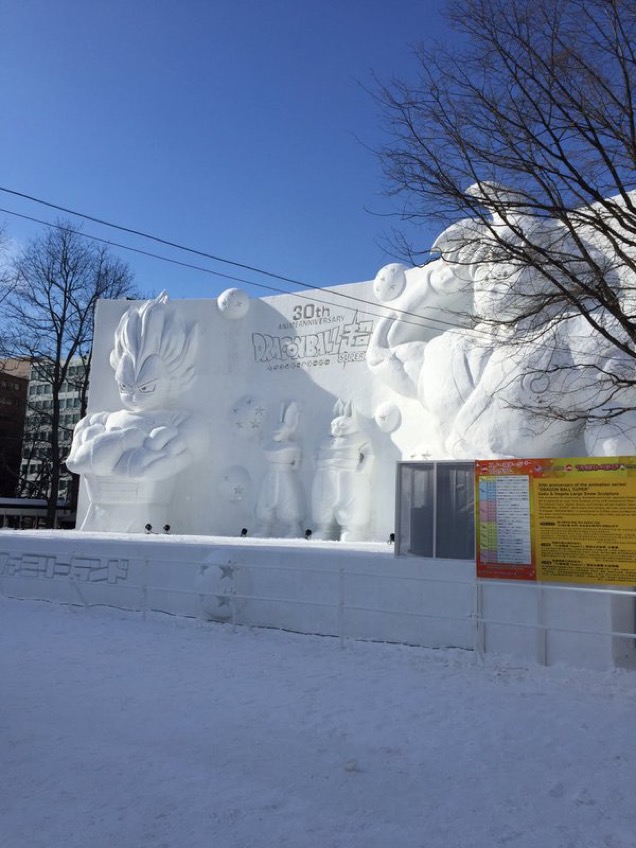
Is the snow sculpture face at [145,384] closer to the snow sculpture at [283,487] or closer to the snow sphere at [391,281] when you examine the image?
the snow sculpture at [283,487]

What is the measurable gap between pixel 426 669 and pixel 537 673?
2.83 feet

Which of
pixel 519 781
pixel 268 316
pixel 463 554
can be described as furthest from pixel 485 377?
pixel 519 781

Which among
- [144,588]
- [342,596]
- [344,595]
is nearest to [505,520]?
[342,596]

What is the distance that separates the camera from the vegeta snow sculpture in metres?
13.3

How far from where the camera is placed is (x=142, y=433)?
1355 centimetres

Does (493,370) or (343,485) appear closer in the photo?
(493,370)

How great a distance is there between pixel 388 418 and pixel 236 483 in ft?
10.4

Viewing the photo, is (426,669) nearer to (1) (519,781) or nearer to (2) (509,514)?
(2) (509,514)

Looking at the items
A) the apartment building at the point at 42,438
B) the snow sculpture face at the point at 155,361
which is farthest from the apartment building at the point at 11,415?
the snow sculpture face at the point at 155,361

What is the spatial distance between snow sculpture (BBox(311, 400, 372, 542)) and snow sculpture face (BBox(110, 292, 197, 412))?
3678 millimetres

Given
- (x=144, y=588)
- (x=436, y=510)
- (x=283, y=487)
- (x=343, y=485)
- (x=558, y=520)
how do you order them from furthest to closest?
(x=283, y=487) < (x=343, y=485) < (x=144, y=588) < (x=436, y=510) < (x=558, y=520)

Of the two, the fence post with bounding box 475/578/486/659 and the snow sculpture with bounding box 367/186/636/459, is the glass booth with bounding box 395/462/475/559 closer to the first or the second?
the fence post with bounding box 475/578/486/659

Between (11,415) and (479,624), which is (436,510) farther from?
(11,415)

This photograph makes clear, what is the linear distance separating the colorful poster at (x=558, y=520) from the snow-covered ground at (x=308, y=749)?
31.3 inches
